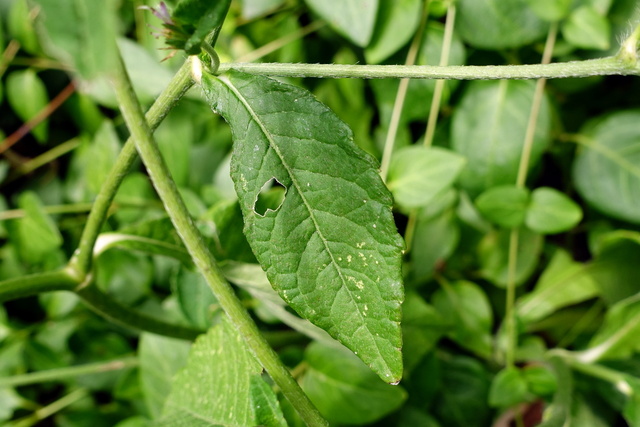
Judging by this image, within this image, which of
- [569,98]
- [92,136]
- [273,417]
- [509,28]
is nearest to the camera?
[273,417]

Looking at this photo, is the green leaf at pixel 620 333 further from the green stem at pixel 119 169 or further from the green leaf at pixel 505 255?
the green stem at pixel 119 169

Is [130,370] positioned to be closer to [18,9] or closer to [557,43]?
[18,9]

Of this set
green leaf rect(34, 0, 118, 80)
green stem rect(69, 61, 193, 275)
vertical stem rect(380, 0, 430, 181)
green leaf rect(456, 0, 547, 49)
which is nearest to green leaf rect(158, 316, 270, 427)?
green stem rect(69, 61, 193, 275)

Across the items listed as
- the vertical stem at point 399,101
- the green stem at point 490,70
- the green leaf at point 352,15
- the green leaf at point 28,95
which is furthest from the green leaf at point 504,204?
the green leaf at point 28,95

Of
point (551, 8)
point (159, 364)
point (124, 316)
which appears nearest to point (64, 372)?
point (159, 364)

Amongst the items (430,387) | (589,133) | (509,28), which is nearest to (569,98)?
(589,133)

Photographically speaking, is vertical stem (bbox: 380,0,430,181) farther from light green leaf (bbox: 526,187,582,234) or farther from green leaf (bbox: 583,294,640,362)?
green leaf (bbox: 583,294,640,362)
